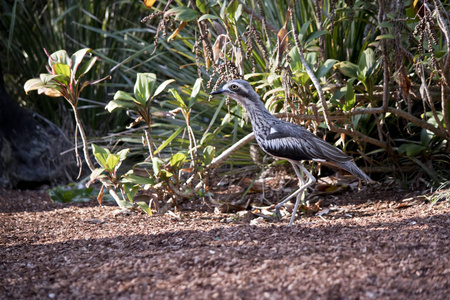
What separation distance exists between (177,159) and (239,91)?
0.67 metres

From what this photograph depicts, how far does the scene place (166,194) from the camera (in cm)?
419

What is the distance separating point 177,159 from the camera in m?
3.81

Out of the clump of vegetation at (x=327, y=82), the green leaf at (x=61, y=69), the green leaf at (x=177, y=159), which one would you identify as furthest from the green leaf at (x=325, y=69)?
the green leaf at (x=61, y=69)

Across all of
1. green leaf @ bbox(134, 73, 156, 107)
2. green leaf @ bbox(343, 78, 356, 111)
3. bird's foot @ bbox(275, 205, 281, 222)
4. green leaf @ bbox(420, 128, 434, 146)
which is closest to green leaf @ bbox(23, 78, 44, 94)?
green leaf @ bbox(134, 73, 156, 107)

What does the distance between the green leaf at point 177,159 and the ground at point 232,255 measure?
1.33ft

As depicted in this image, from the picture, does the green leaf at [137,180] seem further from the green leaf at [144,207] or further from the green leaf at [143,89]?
the green leaf at [143,89]

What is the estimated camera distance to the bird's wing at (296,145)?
3600 mm

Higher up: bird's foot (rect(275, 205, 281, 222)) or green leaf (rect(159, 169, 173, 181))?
green leaf (rect(159, 169, 173, 181))

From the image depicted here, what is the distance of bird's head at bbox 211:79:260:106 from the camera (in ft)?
12.1

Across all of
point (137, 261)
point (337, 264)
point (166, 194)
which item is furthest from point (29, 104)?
point (337, 264)

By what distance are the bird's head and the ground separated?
2.89 ft

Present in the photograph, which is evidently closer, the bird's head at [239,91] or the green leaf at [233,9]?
the green leaf at [233,9]

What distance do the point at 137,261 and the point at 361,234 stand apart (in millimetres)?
1312

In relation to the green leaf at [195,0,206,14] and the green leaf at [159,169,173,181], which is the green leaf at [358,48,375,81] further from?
the green leaf at [159,169,173,181]
